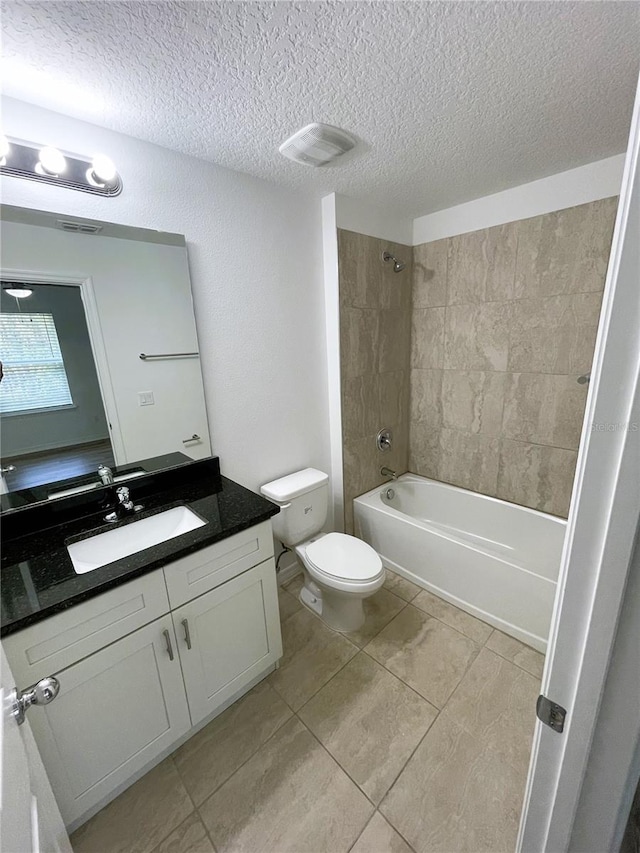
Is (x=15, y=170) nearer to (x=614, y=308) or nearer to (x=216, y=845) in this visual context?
(x=614, y=308)

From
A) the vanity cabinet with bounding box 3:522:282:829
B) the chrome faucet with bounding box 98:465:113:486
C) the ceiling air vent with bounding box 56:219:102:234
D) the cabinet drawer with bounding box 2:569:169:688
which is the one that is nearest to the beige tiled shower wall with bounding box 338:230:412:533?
the vanity cabinet with bounding box 3:522:282:829

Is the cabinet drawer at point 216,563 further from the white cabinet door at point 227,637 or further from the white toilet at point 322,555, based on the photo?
the white toilet at point 322,555

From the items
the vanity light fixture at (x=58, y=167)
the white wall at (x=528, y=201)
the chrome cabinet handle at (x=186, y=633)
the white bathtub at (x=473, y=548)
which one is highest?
the white wall at (x=528, y=201)

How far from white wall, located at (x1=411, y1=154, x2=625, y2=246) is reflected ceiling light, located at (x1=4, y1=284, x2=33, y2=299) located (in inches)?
90.0

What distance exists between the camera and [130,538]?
139 centimetres

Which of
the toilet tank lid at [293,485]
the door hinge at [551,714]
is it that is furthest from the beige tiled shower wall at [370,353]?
the door hinge at [551,714]

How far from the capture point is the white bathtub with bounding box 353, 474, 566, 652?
5.73 ft

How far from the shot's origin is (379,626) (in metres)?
1.91

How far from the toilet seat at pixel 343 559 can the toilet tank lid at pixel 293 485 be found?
12.1 inches

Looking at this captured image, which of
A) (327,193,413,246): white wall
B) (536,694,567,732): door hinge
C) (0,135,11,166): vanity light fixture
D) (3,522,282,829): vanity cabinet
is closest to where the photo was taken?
(536,694,567,732): door hinge

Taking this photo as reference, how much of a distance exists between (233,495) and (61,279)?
110 cm

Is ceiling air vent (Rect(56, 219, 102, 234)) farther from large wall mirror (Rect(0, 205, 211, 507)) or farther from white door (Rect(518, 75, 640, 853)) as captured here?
white door (Rect(518, 75, 640, 853))

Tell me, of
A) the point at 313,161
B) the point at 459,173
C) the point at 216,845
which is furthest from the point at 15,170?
the point at 216,845

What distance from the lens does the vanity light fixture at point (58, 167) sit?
116cm
